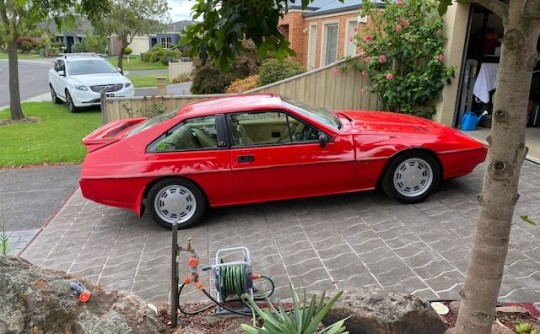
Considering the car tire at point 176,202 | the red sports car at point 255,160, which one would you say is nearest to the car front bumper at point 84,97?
the red sports car at point 255,160

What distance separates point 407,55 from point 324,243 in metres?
5.48

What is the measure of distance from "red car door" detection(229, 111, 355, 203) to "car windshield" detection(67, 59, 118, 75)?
12.3 metres

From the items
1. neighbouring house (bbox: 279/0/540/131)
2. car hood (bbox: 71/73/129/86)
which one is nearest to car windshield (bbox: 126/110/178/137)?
neighbouring house (bbox: 279/0/540/131)

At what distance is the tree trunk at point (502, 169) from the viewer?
79.0 inches

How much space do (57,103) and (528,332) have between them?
17.6 meters

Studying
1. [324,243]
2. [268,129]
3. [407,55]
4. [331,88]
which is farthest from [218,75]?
[324,243]

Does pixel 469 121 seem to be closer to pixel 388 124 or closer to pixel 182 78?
pixel 388 124

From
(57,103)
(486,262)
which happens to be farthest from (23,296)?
(57,103)

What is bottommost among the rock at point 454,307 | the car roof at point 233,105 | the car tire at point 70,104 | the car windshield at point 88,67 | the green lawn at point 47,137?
the green lawn at point 47,137

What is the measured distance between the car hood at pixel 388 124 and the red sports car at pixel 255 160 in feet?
0.10

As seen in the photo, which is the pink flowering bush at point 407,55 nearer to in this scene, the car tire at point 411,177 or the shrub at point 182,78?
the car tire at point 411,177

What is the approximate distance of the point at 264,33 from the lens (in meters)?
2.72

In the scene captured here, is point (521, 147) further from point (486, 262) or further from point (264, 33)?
point (264, 33)

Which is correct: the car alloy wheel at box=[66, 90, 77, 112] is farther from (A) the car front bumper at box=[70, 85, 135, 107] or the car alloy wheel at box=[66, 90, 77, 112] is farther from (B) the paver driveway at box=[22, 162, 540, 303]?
(B) the paver driveway at box=[22, 162, 540, 303]
